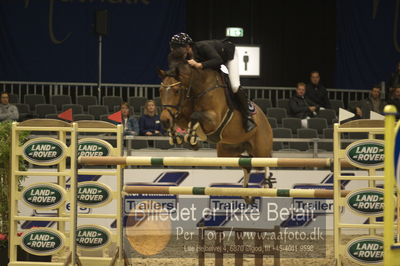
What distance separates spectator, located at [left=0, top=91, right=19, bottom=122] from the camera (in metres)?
9.47

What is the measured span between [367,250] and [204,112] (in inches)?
72.7

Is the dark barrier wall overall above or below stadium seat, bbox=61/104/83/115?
above

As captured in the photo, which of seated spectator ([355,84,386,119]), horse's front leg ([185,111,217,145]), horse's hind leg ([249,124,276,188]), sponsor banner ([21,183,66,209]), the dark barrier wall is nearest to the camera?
sponsor banner ([21,183,66,209])

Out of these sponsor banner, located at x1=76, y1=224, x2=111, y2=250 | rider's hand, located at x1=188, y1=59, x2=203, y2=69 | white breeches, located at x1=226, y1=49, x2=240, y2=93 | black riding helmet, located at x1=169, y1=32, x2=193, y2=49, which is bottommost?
sponsor banner, located at x1=76, y1=224, x2=111, y2=250

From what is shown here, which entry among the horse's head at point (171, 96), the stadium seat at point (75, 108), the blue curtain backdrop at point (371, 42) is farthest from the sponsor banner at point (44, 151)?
the blue curtain backdrop at point (371, 42)

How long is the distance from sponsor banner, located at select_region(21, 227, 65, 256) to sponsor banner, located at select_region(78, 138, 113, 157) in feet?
2.51

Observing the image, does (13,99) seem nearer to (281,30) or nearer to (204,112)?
(204,112)

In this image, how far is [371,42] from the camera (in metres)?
13.5

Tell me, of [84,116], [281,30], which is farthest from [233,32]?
[84,116]

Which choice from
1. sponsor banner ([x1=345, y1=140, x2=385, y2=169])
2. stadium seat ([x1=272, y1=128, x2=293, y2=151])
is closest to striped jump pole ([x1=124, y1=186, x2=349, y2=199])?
sponsor banner ([x1=345, y1=140, x2=385, y2=169])

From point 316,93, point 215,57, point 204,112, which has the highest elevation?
point 215,57

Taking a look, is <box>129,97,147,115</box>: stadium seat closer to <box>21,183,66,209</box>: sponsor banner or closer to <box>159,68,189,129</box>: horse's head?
<box>159,68,189,129</box>: horse's head

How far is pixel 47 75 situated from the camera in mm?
12711

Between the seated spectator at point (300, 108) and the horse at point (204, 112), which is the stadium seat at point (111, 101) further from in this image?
the horse at point (204, 112)
